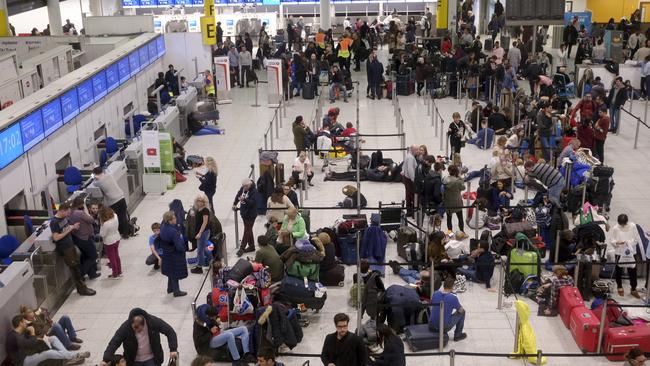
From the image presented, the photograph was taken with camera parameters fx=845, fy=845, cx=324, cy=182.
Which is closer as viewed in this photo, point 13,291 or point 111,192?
point 13,291

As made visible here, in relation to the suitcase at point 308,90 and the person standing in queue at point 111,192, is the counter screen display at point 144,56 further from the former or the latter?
the person standing in queue at point 111,192

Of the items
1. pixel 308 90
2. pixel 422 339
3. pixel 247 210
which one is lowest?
pixel 422 339

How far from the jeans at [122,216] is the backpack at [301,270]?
13.8 feet

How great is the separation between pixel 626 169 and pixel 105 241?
440 inches

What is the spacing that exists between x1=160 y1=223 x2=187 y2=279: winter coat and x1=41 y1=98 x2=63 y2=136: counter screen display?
4677mm

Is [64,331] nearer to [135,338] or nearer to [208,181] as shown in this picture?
[135,338]

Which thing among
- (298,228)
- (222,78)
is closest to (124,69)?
(222,78)

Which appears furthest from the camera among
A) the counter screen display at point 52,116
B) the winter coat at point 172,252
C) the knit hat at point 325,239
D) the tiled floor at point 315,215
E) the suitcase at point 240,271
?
the counter screen display at point 52,116

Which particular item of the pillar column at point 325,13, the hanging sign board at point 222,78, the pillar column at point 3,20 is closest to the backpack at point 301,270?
the hanging sign board at point 222,78

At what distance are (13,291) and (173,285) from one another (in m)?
2.50

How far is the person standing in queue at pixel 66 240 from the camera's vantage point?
12102 mm

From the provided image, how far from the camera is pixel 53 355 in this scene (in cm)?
1005

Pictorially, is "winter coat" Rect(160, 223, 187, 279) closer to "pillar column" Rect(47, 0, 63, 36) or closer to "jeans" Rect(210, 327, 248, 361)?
"jeans" Rect(210, 327, 248, 361)

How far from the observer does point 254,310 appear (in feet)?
36.1
